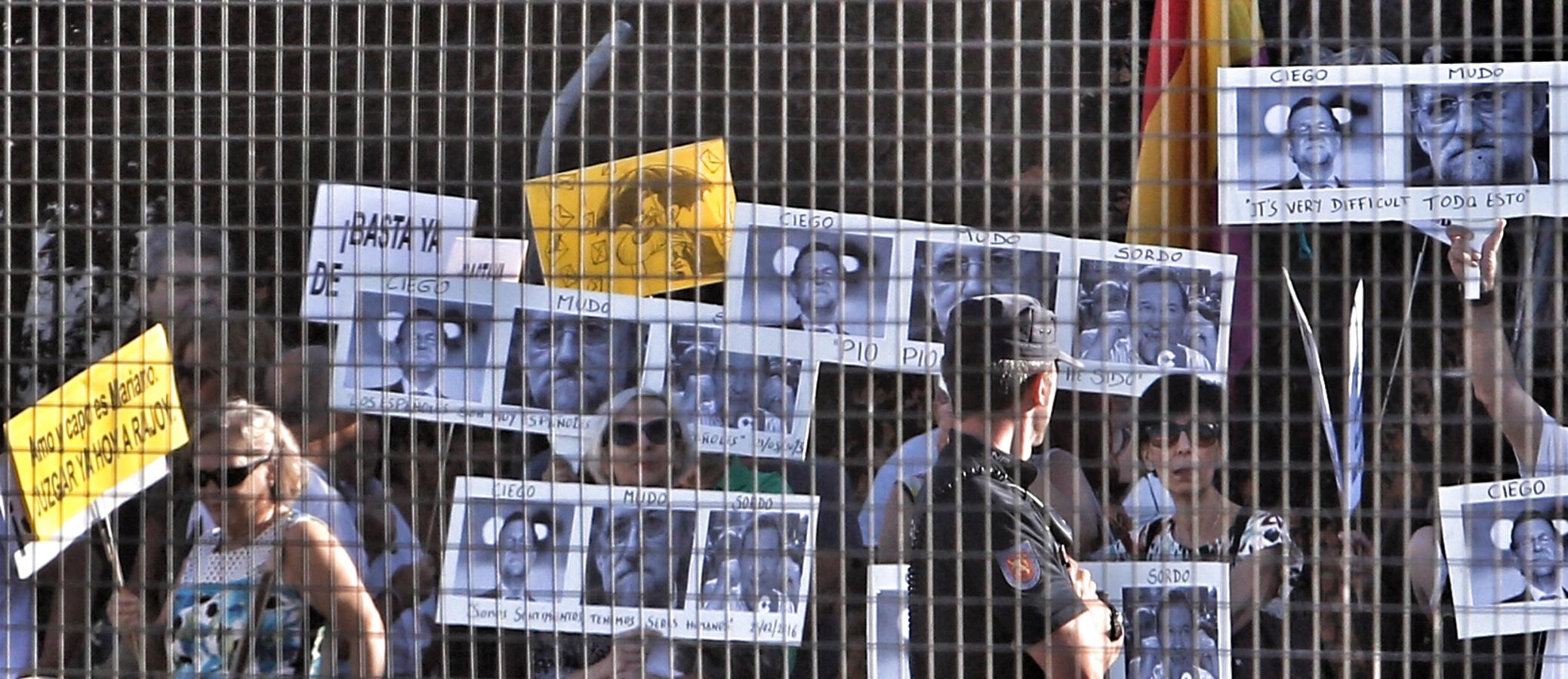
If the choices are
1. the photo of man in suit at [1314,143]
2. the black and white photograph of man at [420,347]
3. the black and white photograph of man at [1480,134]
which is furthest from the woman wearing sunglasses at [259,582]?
the black and white photograph of man at [1480,134]

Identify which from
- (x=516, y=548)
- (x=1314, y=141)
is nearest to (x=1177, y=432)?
(x=1314, y=141)

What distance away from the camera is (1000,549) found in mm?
1293

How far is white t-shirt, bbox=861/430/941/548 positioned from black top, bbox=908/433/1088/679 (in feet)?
0.04

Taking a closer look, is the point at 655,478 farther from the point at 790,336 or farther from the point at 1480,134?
the point at 1480,134

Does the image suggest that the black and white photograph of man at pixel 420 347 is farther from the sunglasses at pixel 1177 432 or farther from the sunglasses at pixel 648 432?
the sunglasses at pixel 1177 432

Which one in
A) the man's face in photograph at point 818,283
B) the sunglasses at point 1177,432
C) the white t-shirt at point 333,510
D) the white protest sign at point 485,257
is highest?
the white protest sign at point 485,257

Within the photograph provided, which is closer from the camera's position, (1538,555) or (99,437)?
(1538,555)

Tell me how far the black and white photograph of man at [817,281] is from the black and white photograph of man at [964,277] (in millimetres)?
28

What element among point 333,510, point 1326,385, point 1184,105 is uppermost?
point 1184,105

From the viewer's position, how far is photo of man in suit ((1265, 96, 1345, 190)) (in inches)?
48.6

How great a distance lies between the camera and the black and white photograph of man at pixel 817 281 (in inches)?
50.4

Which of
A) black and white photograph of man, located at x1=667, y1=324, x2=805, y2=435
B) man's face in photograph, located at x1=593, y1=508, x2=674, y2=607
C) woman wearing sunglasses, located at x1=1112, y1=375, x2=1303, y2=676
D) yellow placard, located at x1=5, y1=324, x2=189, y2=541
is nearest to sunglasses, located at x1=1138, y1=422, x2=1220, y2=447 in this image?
woman wearing sunglasses, located at x1=1112, y1=375, x2=1303, y2=676

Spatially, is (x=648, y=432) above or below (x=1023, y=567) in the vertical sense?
above

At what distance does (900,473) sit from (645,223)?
312 mm
